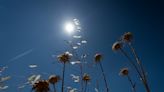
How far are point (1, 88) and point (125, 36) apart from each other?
9.33 metres

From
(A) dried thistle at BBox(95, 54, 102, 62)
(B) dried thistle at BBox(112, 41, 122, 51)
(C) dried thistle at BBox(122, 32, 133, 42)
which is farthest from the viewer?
(A) dried thistle at BBox(95, 54, 102, 62)

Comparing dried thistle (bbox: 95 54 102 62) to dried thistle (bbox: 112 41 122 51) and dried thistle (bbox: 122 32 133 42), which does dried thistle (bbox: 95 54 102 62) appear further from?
dried thistle (bbox: 122 32 133 42)

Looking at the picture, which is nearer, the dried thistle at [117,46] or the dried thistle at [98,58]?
the dried thistle at [117,46]

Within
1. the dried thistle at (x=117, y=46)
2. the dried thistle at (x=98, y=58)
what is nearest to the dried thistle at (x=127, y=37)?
the dried thistle at (x=117, y=46)

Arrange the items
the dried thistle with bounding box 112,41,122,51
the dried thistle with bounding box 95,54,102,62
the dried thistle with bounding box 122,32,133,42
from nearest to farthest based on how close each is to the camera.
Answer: the dried thistle with bounding box 122,32,133,42
the dried thistle with bounding box 112,41,122,51
the dried thistle with bounding box 95,54,102,62

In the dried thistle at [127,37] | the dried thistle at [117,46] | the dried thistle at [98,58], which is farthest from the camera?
the dried thistle at [98,58]

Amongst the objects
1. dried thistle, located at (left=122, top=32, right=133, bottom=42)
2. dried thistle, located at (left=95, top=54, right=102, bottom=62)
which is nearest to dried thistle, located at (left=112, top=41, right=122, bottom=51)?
dried thistle, located at (left=122, top=32, right=133, bottom=42)

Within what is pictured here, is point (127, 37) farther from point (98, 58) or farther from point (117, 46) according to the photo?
point (98, 58)

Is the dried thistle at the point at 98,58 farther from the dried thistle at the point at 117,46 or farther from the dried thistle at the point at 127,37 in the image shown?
the dried thistle at the point at 127,37

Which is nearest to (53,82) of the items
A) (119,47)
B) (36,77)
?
(119,47)

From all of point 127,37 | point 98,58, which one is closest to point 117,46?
point 127,37

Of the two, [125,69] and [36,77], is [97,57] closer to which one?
[125,69]

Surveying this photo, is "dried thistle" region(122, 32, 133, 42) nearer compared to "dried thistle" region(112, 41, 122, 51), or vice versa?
"dried thistle" region(122, 32, 133, 42)

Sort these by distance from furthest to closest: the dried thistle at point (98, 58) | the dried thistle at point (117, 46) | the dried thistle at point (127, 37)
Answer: the dried thistle at point (98, 58) < the dried thistle at point (117, 46) < the dried thistle at point (127, 37)
